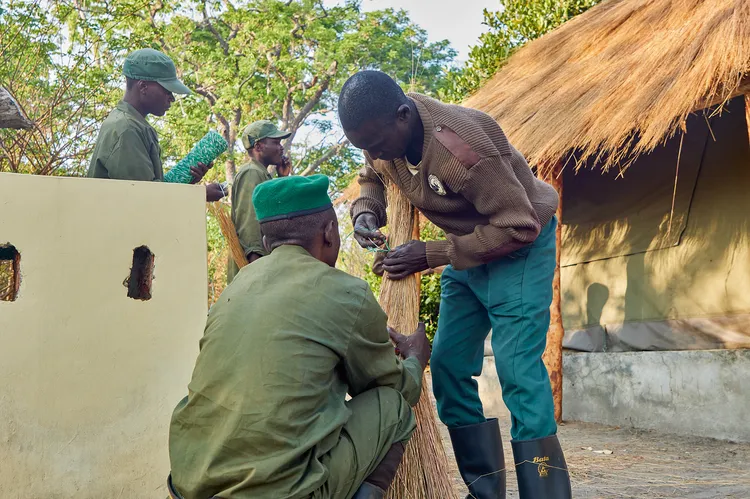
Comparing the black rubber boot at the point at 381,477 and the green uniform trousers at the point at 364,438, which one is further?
the black rubber boot at the point at 381,477

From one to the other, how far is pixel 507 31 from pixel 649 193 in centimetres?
308

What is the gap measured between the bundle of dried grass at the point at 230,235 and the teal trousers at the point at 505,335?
275 centimetres

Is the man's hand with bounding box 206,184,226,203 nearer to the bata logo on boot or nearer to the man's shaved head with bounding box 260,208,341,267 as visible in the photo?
the man's shaved head with bounding box 260,208,341,267

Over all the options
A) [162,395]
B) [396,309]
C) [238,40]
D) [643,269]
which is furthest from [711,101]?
[238,40]

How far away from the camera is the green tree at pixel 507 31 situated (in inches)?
320

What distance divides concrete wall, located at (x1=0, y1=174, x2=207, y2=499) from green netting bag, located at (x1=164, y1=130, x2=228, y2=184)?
25.3 inches

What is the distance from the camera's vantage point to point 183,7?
17344 millimetres

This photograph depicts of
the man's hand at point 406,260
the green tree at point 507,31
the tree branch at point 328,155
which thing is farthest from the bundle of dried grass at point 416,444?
the tree branch at point 328,155

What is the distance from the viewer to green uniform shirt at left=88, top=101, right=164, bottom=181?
368 centimetres

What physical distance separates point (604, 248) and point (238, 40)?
40.5ft

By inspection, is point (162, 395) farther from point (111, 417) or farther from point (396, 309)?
point (396, 309)

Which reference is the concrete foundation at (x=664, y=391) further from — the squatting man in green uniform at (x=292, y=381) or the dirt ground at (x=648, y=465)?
the squatting man in green uniform at (x=292, y=381)

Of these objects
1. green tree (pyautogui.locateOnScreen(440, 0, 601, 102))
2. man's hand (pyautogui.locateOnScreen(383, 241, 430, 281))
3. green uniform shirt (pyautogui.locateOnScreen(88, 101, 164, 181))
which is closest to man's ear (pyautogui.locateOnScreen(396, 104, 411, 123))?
man's hand (pyautogui.locateOnScreen(383, 241, 430, 281))

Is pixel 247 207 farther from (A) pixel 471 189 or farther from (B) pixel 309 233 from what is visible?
(B) pixel 309 233
